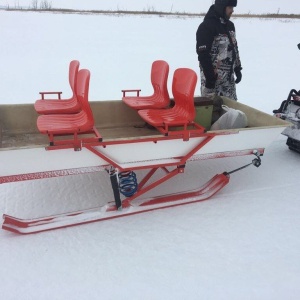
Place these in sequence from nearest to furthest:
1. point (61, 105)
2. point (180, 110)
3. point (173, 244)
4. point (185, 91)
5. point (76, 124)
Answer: point (173, 244)
point (76, 124)
point (185, 91)
point (180, 110)
point (61, 105)

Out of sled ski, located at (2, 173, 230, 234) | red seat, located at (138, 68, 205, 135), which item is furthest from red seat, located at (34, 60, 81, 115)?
sled ski, located at (2, 173, 230, 234)

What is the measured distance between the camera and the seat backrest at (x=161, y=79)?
336 cm

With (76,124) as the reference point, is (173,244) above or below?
below

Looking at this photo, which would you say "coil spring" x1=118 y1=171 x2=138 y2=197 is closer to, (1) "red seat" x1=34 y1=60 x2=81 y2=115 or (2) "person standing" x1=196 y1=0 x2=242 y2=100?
(1) "red seat" x1=34 y1=60 x2=81 y2=115

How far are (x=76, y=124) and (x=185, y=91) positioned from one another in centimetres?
91

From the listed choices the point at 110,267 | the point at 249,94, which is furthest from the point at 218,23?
the point at 249,94

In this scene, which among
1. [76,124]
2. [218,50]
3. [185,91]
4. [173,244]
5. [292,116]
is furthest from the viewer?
[292,116]

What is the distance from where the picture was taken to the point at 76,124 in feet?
8.57

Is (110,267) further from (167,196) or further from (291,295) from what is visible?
(291,295)

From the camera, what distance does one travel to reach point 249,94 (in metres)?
6.31

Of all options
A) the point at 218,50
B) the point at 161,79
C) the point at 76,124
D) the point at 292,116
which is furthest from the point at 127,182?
the point at 292,116

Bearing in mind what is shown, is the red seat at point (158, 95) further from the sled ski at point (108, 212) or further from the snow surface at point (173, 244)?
the sled ski at point (108, 212)

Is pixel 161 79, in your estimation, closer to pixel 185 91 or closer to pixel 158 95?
pixel 158 95

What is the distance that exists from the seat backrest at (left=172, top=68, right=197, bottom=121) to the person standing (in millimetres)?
634
